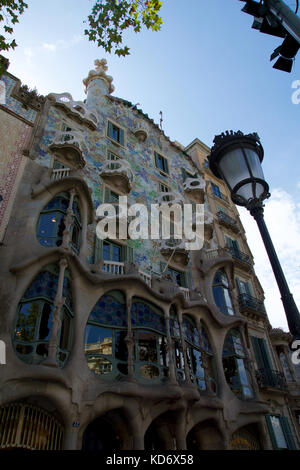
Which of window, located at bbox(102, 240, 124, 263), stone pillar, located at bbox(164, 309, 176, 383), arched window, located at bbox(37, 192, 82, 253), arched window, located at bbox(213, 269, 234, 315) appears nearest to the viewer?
stone pillar, located at bbox(164, 309, 176, 383)

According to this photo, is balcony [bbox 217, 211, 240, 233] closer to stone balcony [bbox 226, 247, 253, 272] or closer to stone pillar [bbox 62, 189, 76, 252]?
stone balcony [bbox 226, 247, 253, 272]

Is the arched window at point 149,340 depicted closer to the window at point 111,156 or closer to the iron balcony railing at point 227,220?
the window at point 111,156

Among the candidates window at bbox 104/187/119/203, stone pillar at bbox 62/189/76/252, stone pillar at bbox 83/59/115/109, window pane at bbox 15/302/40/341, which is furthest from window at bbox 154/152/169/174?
window pane at bbox 15/302/40/341

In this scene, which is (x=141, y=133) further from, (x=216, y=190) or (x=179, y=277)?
(x=179, y=277)

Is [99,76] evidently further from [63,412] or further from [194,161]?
[63,412]

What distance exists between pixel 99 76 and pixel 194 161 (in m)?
9.62

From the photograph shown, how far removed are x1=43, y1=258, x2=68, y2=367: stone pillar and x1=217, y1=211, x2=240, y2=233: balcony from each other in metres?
15.0

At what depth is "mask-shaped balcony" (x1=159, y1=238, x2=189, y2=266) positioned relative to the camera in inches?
672

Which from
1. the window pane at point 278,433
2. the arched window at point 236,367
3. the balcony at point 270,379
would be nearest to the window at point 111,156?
the arched window at point 236,367

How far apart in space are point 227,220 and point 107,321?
14.8 meters

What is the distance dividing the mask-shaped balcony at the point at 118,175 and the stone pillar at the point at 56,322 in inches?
281

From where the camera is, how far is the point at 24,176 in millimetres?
13359

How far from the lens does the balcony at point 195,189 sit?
A: 22.6 meters

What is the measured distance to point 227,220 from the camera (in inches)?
948
